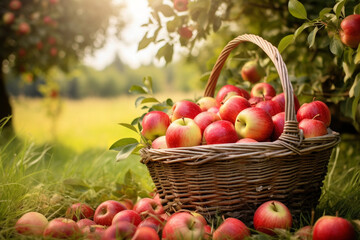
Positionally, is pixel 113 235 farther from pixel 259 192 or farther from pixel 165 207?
pixel 259 192

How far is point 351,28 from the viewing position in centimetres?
153

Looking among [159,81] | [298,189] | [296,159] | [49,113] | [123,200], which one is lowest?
[159,81]

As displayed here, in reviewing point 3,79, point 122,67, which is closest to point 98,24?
point 3,79

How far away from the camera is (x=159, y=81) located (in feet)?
93.9

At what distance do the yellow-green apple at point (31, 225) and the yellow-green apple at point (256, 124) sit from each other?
0.93 meters

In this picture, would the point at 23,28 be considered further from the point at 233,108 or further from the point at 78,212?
the point at 233,108

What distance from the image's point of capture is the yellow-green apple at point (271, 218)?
1.38 metres

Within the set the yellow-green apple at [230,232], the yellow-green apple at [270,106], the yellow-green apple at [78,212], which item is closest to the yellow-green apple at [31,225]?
the yellow-green apple at [78,212]

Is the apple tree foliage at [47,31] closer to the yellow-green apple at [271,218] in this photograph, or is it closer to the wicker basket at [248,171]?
the wicker basket at [248,171]

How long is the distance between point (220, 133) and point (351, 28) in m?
0.70

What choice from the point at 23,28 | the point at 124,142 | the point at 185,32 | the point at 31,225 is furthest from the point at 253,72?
the point at 23,28

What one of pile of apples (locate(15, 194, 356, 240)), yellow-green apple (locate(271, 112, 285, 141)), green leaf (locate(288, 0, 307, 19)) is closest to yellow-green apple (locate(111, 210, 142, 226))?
pile of apples (locate(15, 194, 356, 240))

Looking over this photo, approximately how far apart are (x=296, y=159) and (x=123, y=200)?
1026 millimetres

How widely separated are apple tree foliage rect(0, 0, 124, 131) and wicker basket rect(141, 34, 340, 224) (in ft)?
11.7
